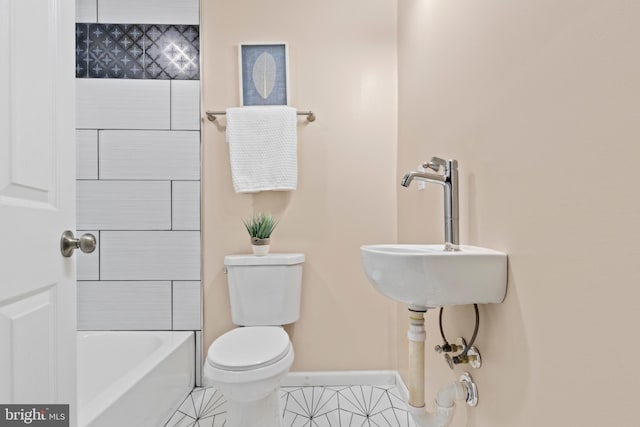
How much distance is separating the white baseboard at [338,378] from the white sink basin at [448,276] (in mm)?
1147

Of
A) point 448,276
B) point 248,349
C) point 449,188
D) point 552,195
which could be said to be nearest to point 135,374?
point 248,349

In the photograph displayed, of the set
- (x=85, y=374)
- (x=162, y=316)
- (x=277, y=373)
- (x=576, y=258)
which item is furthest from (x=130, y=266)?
(x=576, y=258)

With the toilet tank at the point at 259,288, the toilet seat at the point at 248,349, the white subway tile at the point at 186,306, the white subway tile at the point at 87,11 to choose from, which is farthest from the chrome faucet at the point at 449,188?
the white subway tile at the point at 87,11

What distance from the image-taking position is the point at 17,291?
0.66 metres

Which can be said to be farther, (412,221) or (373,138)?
(373,138)

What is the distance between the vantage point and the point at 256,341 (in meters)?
1.42

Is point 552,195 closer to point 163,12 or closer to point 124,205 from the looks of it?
point 124,205

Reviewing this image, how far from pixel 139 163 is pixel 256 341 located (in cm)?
114

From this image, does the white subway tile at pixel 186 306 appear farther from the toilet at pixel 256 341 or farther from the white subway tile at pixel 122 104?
the white subway tile at pixel 122 104

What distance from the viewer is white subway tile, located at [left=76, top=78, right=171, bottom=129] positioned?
182 centimetres

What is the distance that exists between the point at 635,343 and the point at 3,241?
1.08 meters

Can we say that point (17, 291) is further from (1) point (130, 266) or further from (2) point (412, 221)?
(2) point (412, 221)

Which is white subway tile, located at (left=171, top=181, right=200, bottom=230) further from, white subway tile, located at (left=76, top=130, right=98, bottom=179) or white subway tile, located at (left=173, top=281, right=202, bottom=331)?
white subway tile, located at (left=76, top=130, right=98, bottom=179)

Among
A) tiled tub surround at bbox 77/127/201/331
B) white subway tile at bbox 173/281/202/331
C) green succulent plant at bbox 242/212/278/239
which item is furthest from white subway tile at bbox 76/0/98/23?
white subway tile at bbox 173/281/202/331
